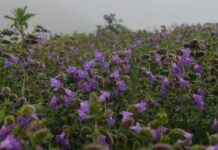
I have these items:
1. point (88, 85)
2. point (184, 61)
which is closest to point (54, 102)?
point (88, 85)

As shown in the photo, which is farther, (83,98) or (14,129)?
(83,98)

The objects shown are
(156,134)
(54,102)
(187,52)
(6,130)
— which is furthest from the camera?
(187,52)

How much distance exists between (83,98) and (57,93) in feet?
0.76

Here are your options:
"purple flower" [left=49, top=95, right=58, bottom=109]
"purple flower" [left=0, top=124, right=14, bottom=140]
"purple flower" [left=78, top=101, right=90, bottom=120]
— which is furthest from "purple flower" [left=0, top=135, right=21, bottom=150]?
"purple flower" [left=49, top=95, right=58, bottom=109]

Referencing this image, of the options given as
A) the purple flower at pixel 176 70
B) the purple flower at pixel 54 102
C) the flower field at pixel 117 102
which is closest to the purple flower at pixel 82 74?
the flower field at pixel 117 102

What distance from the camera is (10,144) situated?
5.25ft

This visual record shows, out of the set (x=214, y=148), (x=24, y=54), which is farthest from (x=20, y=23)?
(x=214, y=148)

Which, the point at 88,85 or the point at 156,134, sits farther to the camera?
the point at 88,85

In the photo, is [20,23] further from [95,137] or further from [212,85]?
[95,137]

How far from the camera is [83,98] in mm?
2760

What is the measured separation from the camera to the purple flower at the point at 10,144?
159 cm

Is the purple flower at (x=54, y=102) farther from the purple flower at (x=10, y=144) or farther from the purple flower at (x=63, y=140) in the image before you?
the purple flower at (x=10, y=144)

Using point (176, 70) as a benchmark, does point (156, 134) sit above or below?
below

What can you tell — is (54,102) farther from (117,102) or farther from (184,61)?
(184,61)
